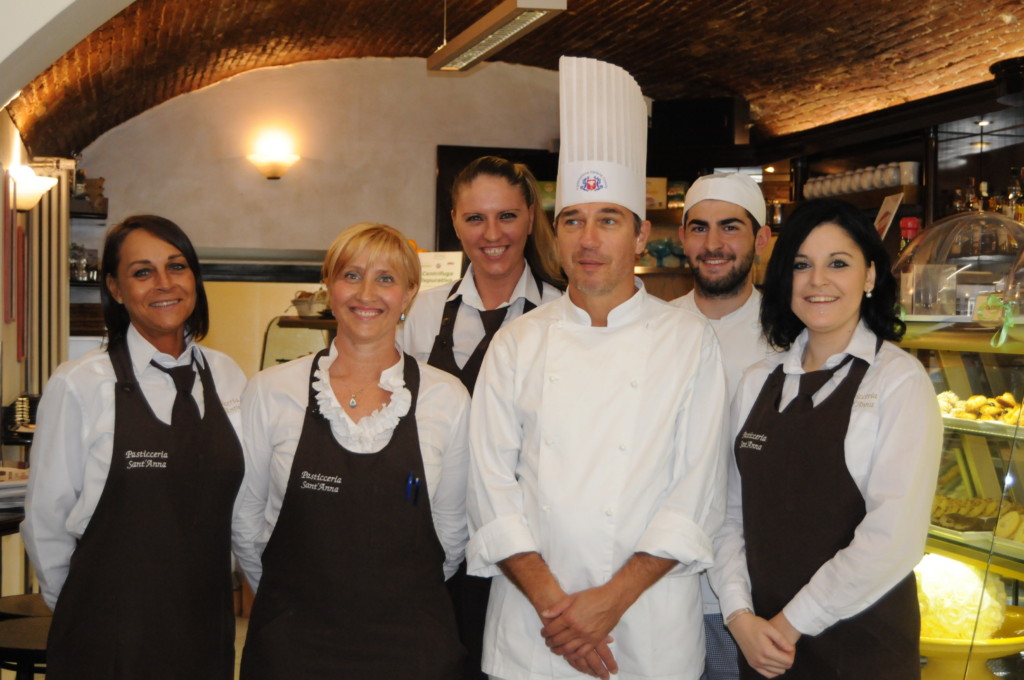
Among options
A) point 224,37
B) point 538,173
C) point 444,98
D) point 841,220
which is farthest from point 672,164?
point 841,220

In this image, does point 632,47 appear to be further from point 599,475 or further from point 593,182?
point 599,475

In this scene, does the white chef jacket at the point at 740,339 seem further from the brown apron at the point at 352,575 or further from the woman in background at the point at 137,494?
the woman in background at the point at 137,494

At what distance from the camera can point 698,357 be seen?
2.06 meters

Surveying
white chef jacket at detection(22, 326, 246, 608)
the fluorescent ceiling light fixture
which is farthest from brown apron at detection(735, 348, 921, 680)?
the fluorescent ceiling light fixture

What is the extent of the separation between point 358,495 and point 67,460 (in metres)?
0.63

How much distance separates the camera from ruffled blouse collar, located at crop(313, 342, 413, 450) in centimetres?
206

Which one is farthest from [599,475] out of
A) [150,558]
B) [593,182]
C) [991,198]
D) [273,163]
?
[273,163]

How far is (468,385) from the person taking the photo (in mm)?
2520

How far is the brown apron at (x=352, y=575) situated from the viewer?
1961 mm

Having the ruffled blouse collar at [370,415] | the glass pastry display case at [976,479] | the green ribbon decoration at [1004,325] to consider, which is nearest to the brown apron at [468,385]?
the ruffled blouse collar at [370,415]

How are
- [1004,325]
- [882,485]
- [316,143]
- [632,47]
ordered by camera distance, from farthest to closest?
[316,143] → [632,47] → [1004,325] → [882,485]

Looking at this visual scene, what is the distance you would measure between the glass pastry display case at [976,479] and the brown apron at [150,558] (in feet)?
4.99

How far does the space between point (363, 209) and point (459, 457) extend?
6.26m

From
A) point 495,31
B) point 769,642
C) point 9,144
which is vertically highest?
point 495,31
